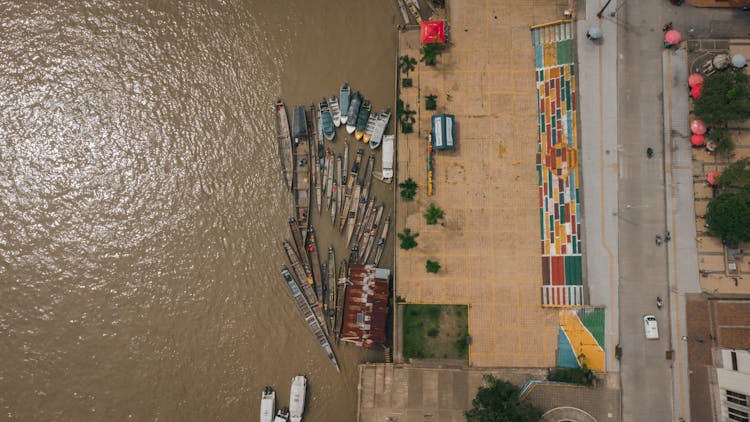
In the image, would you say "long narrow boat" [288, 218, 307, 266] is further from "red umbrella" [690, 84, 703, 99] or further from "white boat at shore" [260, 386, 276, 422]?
"red umbrella" [690, 84, 703, 99]

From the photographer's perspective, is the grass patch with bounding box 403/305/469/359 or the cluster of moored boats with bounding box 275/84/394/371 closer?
the grass patch with bounding box 403/305/469/359

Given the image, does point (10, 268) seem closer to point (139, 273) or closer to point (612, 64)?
point (139, 273)

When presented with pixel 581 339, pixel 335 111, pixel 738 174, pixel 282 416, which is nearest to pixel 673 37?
pixel 738 174

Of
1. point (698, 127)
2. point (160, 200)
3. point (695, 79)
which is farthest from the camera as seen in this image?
point (160, 200)

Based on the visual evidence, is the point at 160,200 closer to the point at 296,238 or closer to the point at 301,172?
the point at 296,238

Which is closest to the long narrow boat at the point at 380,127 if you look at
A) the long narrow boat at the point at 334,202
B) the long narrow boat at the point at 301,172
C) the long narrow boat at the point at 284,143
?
the long narrow boat at the point at 334,202

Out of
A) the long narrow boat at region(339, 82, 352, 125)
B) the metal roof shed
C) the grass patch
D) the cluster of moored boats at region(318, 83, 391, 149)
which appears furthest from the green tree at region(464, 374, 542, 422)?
the long narrow boat at region(339, 82, 352, 125)

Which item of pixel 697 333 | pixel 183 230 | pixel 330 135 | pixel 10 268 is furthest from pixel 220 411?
pixel 697 333
